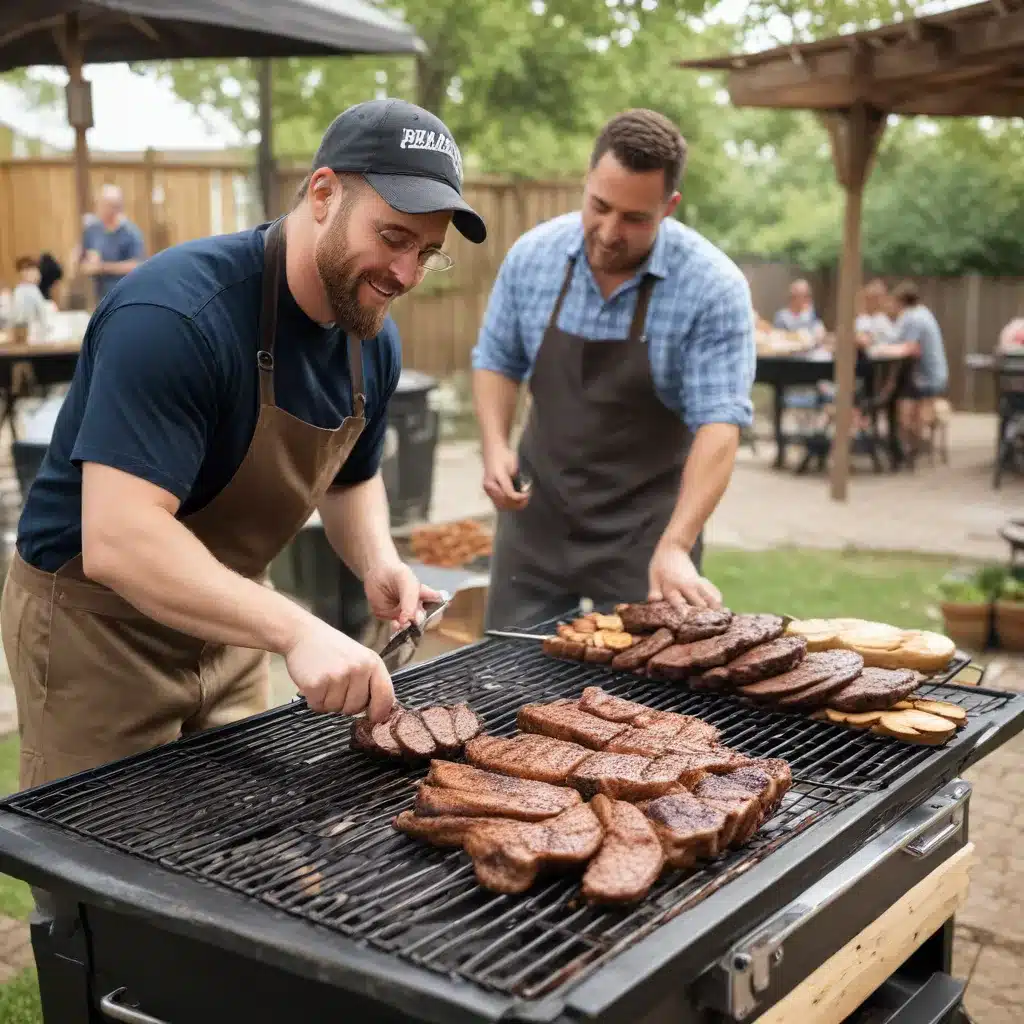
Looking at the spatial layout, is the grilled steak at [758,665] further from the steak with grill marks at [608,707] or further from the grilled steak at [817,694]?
the steak with grill marks at [608,707]

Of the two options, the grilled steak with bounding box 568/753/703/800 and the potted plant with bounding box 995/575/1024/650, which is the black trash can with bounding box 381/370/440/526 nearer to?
the potted plant with bounding box 995/575/1024/650

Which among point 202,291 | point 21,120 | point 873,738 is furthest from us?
point 21,120

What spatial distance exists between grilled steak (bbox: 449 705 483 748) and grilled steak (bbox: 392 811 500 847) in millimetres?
355

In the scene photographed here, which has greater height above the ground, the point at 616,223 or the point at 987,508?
the point at 616,223

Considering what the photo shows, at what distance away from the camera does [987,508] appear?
11445 millimetres

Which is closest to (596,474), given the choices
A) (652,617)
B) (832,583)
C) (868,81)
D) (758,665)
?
(652,617)

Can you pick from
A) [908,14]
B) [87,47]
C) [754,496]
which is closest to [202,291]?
[87,47]

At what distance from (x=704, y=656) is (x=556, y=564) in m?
1.40

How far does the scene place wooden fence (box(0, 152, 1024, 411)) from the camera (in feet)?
49.5

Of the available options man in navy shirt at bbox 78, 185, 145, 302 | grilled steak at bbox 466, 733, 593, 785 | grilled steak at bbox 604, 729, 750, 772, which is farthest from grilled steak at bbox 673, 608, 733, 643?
man in navy shirt at bbox 78, 185, 145, 302

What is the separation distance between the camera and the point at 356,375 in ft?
9.02

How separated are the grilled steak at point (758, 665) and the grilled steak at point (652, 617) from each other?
0.24m

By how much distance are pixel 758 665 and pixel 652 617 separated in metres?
0.42

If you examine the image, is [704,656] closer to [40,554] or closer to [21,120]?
[40,554]
